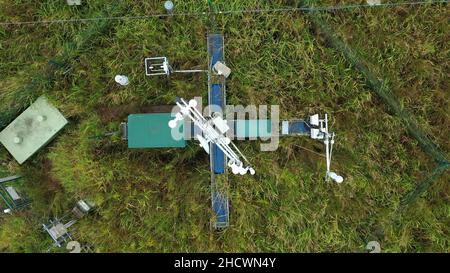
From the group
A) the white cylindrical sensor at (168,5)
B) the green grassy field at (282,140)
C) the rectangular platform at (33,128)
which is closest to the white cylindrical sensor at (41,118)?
A: the rectangular platform at (33,128)

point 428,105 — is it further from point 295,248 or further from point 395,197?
point 295,248

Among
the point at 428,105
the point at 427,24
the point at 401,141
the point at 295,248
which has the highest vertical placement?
the point at 427,24

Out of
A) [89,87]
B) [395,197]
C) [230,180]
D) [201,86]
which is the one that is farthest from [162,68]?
[395,197]

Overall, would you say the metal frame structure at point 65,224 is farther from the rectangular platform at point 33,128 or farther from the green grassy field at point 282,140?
the rectangular platform at point 33,128

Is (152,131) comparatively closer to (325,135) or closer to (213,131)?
(213,131)

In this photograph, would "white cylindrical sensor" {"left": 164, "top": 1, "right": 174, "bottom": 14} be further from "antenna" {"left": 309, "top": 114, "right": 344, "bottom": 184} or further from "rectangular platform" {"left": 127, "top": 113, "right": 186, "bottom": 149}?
"antenna" {"left": 309, "top": 114, "right": 344, "bottom": 184}

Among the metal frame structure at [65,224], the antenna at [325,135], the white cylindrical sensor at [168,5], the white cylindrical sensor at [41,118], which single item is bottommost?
the metal frame structure at [65,224]

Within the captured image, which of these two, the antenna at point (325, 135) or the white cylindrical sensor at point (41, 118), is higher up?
the white cylindrical sensor at point (41, 118)
